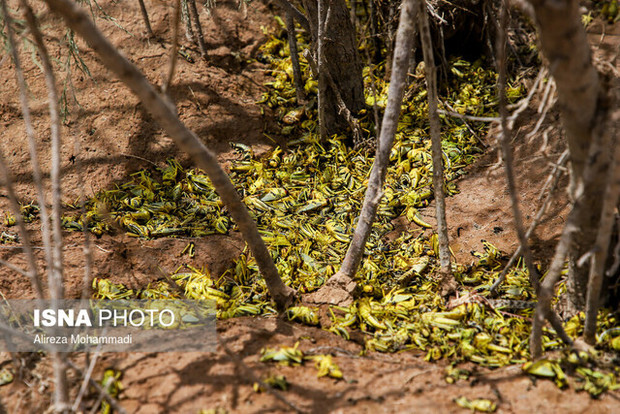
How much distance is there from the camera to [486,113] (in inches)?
202

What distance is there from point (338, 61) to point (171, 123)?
2.81m

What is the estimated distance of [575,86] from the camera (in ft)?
7.38

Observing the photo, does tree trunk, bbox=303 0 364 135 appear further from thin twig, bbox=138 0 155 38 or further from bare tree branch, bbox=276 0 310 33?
thin twig, bbox=138 0 155 38

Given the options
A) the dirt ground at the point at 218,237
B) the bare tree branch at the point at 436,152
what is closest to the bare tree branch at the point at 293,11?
the dirt ground at the point at 218,237

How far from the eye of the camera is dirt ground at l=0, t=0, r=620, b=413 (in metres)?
2.61

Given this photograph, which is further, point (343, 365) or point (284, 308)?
point (284, 308)

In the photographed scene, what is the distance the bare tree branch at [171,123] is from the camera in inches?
84.1

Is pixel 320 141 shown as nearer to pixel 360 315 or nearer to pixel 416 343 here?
pixel 360 315

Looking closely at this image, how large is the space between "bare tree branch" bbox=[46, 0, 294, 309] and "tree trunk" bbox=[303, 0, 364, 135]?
85.7 inches

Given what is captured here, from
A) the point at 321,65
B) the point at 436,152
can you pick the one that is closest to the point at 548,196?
the point at 436,152

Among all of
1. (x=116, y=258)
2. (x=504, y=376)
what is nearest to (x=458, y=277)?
(x=504, y=376)

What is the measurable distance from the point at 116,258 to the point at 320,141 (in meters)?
2.39

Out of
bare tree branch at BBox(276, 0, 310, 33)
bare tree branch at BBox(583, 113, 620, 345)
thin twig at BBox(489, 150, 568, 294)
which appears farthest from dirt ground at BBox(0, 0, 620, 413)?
bare tree branch at BBox(276, 0, 310, 33)

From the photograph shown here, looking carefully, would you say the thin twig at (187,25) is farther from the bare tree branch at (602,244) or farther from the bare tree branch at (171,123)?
the bare tree branch at (602,244)
